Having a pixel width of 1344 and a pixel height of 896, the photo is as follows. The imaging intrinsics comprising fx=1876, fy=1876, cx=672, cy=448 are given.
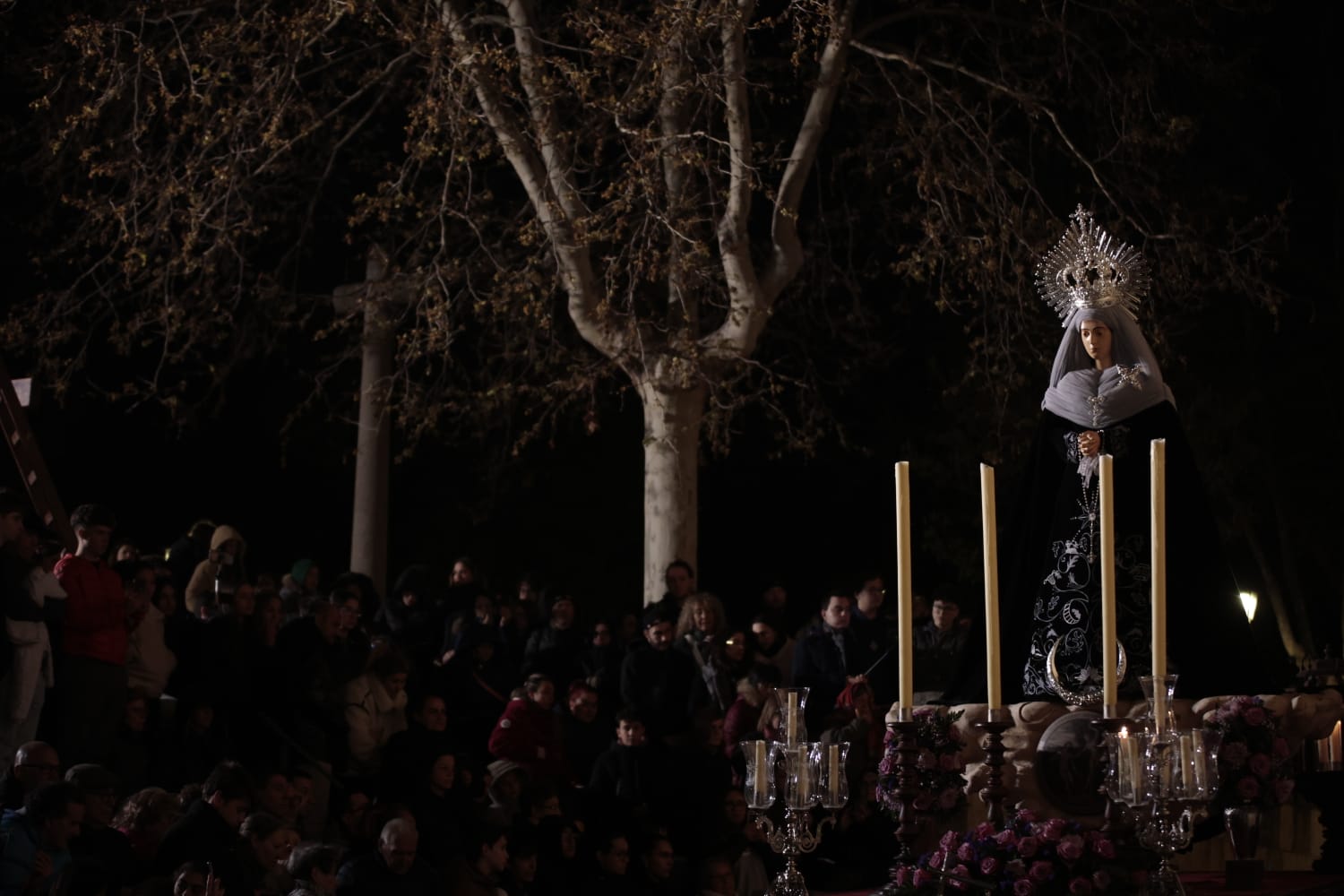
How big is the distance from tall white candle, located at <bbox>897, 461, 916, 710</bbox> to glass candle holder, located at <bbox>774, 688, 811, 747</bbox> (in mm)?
213

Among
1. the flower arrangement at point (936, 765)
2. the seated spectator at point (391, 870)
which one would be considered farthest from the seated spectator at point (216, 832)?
the flower arrangement at point (936, 765)

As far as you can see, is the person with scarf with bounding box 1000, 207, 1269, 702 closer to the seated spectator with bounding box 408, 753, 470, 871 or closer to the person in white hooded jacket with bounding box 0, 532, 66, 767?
the seated spectator with bounding box 408, 753, 470, 871

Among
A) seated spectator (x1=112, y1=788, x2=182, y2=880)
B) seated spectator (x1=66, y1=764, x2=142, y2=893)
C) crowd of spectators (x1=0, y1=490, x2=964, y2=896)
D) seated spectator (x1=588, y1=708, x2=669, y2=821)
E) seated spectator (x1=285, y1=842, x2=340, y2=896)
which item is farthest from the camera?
seated spectator (x1=588, y1=708, x2=669, y2=821)

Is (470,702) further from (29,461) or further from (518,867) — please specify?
(29,461)

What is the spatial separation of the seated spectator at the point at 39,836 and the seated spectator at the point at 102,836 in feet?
0.39

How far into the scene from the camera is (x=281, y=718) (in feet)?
33.8

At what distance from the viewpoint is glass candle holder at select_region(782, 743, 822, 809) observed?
12.8ft

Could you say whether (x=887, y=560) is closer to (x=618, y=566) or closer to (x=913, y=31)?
(x=618, y=566)

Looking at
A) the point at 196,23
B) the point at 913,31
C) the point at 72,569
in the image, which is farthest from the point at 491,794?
the point at 913,31

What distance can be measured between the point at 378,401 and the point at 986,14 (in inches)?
215

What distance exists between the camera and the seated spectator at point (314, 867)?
26.1 feet

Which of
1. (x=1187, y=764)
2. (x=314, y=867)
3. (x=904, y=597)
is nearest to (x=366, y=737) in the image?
(x=314, y=867)

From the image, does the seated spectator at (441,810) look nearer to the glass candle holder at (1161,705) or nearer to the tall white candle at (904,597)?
the tall white candle at (904,597)

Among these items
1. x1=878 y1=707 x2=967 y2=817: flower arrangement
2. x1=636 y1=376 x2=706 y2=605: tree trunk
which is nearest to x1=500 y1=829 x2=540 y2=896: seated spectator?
x1=636 y1=376 x2=706 y2=605: tree trunk
